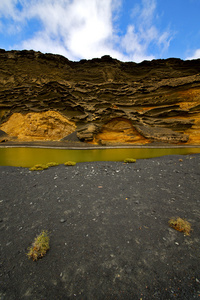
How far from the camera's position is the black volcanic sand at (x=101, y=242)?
2.40 metres

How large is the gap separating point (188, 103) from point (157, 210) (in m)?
34.5

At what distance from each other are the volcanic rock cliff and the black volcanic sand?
2170 centimetres

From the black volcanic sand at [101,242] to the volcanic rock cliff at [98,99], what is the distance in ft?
71.2

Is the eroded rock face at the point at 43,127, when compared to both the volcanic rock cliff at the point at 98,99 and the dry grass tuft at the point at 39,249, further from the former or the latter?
the dry grass tuft at the point at 39,249

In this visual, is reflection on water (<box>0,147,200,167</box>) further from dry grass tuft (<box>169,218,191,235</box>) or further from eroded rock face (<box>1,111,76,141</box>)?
eroded rock face (<box>1,111,76,141</box>)

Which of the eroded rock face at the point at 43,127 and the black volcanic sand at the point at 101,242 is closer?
the black volcanic sand at the point at 101,242

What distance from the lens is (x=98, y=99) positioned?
32031 mm

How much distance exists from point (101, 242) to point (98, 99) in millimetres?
33136

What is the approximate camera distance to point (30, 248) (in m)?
3.16

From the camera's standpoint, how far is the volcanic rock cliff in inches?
1121

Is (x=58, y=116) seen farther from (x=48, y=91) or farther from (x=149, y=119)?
(x=149, y=119)

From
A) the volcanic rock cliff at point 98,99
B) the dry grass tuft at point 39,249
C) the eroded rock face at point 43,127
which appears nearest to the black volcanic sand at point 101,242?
the dry grass tuft at point 39,249

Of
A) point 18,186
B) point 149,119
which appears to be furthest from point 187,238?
point 149,119

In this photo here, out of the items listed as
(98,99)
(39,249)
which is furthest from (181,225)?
(98,99)
